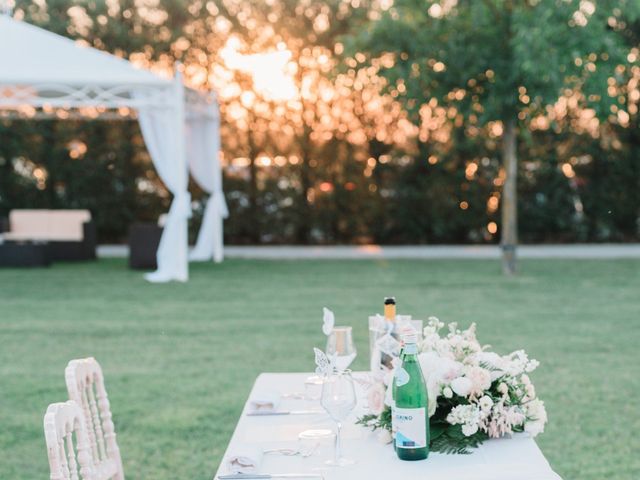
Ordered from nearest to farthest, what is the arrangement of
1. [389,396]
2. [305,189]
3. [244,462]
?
[244,462], [389,396], [305,189]

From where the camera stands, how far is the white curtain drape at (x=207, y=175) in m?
14.8

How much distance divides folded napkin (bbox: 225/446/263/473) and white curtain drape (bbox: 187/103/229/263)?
12512 mm

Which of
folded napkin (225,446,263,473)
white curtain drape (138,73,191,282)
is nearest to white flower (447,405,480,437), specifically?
folded napkin (225,446,263,473)

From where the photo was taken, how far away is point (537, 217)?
1734 cm

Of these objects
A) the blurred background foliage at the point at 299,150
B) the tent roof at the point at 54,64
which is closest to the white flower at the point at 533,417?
the tent roof at the point at 54,64

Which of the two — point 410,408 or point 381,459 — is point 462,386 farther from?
point 381,459

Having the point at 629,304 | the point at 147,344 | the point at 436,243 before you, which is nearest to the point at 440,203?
the point at 436,243

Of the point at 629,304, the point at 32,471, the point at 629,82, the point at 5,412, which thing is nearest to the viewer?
the point at 32,471

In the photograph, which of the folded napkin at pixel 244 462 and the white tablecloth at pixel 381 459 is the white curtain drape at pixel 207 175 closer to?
the white tablecloth at pixel 381 459

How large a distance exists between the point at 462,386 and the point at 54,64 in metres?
11.2

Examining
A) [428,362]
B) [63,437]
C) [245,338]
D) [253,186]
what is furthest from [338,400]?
[253,186]

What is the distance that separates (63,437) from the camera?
225 centimetres

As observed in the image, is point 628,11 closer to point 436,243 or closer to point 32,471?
point 436,243

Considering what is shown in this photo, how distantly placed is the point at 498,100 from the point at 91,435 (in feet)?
32.2
